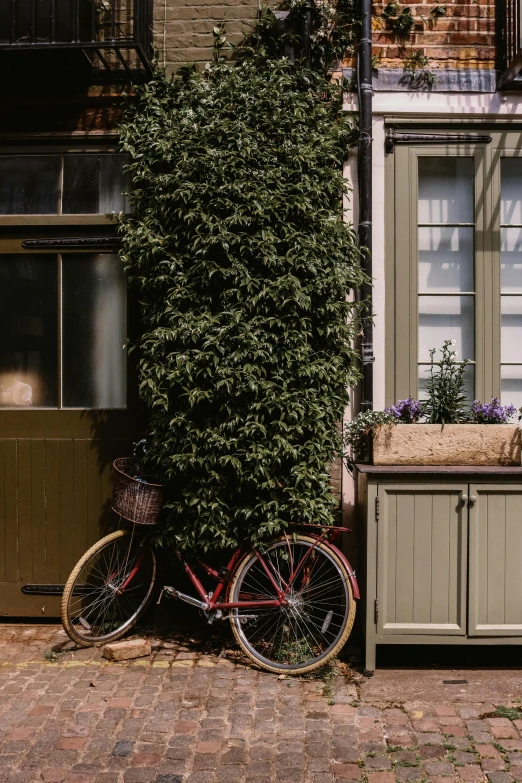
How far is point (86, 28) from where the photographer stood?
533 centimetres

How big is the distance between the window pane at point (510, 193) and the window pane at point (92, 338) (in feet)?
9.75

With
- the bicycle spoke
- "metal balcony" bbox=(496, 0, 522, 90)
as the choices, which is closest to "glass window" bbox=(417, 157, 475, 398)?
"metal balcony" bbox=(496, 0, 522, 90)

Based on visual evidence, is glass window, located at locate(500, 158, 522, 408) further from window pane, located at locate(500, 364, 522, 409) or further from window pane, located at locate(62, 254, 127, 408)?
window pane, located at locate(62, 254, 127, 408)

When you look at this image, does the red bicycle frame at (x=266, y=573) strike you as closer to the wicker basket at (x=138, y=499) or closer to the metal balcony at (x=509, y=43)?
the wicker basket at (x=138, y=499)

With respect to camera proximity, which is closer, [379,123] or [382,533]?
[382,533]

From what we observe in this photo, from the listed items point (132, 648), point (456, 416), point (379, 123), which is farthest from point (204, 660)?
point (379, 123)

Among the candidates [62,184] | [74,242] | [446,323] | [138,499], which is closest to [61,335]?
[74,242]

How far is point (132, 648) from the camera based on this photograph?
482cm

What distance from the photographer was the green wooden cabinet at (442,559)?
14.9 ft

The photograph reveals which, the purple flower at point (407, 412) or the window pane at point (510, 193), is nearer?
the purple flower at point (407, 412)


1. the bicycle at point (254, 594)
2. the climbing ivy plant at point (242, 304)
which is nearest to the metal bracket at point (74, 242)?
the climbing ivy plant at point (242, 304)

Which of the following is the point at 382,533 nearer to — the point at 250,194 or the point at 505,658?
the point at 505,658

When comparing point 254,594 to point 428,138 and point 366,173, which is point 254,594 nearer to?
point 366,173

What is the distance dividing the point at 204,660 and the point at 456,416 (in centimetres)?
232
